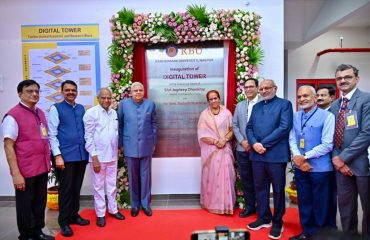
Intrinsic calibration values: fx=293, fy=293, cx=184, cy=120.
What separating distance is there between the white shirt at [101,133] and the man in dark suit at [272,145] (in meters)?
1.59

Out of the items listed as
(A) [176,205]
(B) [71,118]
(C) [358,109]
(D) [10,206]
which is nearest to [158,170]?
(A) [176,205]

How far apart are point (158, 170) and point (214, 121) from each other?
1.23 metres

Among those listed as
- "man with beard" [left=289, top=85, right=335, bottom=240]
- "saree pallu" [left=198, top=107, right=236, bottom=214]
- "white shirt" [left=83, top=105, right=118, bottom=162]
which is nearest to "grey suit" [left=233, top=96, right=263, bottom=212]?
"saree pallu" [left=198, top=107, right=236, bottom=214]

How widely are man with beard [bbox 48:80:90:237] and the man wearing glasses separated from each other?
1.83 m

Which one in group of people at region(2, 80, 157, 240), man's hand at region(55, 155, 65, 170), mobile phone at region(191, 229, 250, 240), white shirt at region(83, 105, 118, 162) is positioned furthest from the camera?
white shirt at region(83, 105, 118, 162)

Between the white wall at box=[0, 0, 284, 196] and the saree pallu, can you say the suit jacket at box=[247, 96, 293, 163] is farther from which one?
the white wall at box=[0, 0, 284, 196]

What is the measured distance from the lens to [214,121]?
12.3ft

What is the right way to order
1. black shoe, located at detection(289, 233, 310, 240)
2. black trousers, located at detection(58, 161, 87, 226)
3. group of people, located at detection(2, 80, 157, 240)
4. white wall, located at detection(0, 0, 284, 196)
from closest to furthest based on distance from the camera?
group of people, located at detection(2, 80, 157, 240), black shoe, located at detection(289, 233, 310, 240), black trousers, located at detection(58, 161, 87, 226), white wall, located at detection(0, 0, 284, 196)

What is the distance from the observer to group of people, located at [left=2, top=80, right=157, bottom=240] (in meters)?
2.79

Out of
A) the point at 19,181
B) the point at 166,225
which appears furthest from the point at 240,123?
the point at 19,181

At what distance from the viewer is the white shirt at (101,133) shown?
3.27 m

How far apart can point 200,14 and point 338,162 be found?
8.15 feet

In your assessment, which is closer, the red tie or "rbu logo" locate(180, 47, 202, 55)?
the red tie

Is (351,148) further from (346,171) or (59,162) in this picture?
(59,162)
